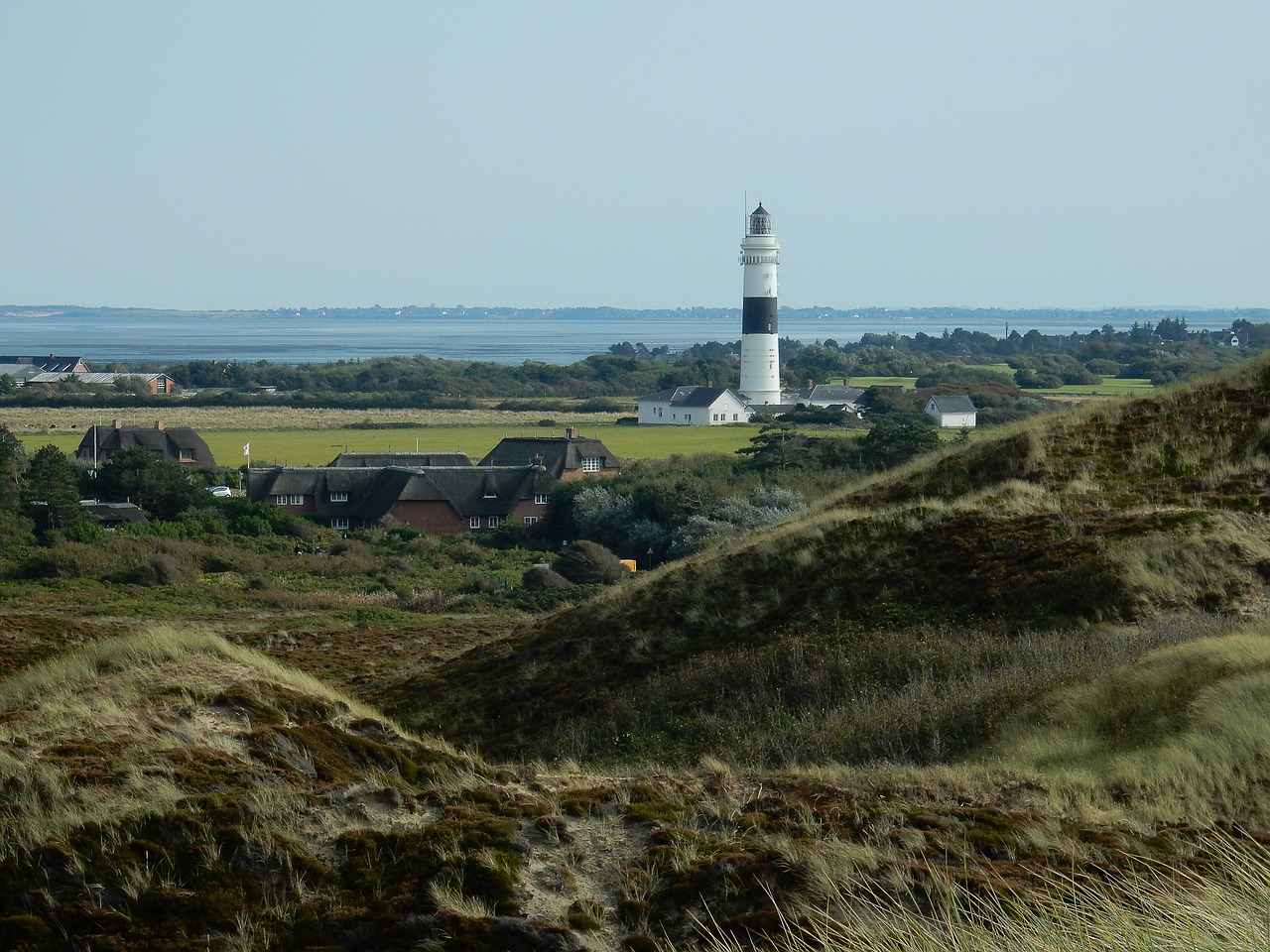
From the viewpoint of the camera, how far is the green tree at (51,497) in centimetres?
4194

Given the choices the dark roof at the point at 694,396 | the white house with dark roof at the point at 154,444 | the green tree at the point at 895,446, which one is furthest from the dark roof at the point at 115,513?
the dark roof at the point at 694,396

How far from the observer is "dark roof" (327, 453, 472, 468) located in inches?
2127

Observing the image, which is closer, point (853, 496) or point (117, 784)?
point (117, 784)

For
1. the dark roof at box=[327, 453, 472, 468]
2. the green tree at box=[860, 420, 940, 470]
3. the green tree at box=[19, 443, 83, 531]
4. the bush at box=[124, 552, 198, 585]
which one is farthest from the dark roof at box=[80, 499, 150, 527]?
the green tree at box=[860, 420, 940, 470]

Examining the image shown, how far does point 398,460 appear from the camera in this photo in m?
54.3

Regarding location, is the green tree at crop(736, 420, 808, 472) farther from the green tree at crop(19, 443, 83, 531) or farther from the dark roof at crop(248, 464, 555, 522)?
the green tree at crop(19, 443, 83, 531)

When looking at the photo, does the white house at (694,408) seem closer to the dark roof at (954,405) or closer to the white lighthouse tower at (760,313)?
the white lighthouse tower at (760,313)

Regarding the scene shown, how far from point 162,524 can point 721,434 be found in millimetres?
43158

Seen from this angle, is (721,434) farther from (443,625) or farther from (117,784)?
(117,784)

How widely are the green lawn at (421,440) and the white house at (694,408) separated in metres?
2.83

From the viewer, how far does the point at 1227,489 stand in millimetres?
18406

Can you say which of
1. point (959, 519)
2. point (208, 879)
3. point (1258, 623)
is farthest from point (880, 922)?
point (959, 519)

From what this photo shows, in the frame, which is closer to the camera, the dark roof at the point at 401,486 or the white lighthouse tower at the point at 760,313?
the dark roof at the point at 401,486

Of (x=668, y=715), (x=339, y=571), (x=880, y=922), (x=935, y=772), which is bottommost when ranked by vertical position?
(x=339, y=571)
